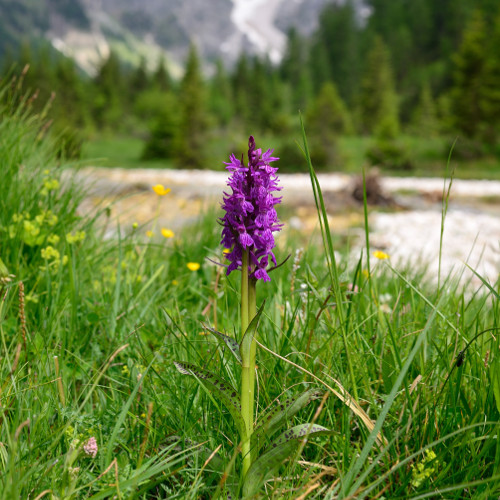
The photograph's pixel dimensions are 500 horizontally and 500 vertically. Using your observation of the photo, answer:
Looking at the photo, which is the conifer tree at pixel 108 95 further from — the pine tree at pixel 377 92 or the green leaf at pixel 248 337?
the green leaf at pixel 248 337

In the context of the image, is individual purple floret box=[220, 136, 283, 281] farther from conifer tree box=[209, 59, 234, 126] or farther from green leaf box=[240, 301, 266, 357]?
conifer tree box=[209, 59, 234, 126]

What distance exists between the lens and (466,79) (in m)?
25.6

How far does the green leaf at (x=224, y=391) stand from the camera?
40.0 inches

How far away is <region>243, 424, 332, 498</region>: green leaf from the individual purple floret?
0.35 metres

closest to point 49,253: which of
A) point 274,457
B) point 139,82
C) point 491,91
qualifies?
point 274,457

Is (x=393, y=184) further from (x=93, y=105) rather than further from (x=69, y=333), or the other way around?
(x=93, y=105)

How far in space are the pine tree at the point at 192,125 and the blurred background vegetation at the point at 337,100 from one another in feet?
0.19

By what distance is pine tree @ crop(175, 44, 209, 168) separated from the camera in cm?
2305

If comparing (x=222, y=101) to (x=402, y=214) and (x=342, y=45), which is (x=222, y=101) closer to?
(x=342, y=45)

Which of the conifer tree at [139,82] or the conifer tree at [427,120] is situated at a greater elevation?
the conifer tree at [139,82]

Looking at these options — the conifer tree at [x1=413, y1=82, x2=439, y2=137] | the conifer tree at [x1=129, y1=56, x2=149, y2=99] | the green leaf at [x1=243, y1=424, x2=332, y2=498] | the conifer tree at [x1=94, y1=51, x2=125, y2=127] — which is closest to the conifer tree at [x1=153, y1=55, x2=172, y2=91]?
the conifer tree at [x1=94, y1=51, x2=125, y2=127]

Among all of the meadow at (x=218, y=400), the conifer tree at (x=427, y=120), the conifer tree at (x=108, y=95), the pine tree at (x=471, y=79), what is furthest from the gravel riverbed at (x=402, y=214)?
the conifer tree at (x=108, y=95)

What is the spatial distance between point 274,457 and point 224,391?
0.18m

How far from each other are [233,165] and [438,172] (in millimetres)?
20006
